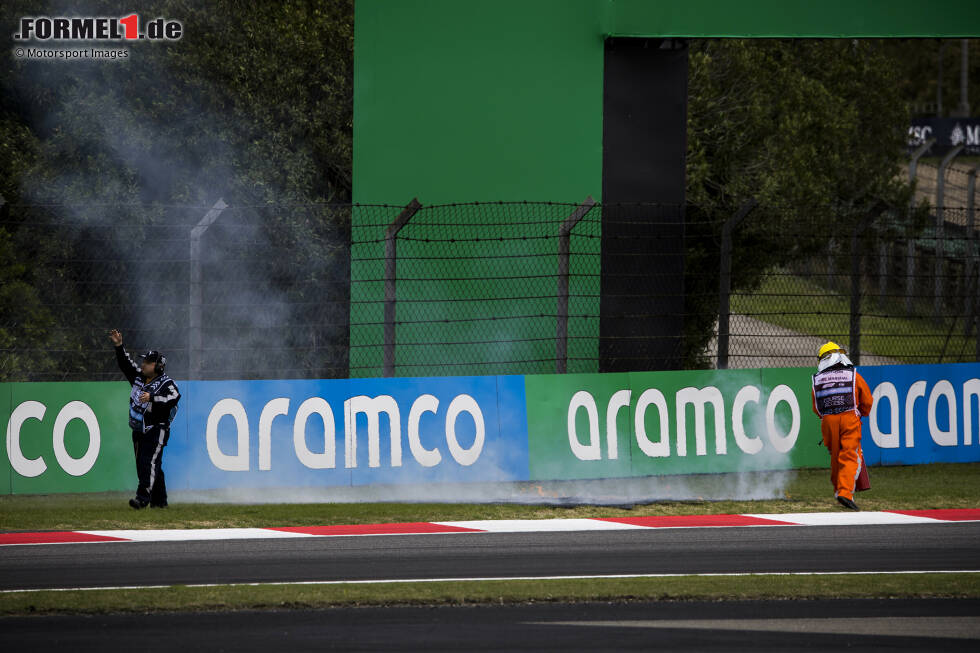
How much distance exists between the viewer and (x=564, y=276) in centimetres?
1233

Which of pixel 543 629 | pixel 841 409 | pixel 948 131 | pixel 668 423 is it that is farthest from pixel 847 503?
pixel 948 131

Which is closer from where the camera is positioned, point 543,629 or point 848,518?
point 543,629

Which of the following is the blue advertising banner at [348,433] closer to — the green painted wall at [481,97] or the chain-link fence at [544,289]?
the chain-link fence at [544,289]

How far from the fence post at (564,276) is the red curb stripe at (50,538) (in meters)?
4.65

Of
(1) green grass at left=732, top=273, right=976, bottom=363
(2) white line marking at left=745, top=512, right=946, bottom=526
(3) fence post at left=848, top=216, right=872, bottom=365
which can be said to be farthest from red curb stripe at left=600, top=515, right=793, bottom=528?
(3) fence post at left=848, top=216, right=872, bottom=365

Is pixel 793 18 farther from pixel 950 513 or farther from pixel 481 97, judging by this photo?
pixel 950 513


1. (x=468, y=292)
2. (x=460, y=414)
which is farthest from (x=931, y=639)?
(x=468, y=292)

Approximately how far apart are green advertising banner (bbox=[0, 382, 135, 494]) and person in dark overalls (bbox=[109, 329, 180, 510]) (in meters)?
0.49

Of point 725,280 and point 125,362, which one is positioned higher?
point 725,280

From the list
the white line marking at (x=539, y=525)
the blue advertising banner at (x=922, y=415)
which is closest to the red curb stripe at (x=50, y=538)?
the white line marking at (x=539, y=525)

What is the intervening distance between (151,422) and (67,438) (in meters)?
0.92

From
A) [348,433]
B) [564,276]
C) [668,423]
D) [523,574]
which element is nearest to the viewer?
[523,574]

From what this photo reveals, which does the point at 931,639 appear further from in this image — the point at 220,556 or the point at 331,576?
the point at 220,556

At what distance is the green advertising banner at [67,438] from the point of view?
36.1ft
